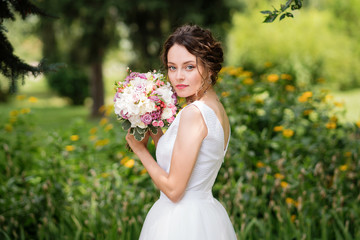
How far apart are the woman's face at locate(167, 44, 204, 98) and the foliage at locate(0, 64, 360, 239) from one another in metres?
1.38

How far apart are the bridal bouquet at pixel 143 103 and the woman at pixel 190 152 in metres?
0.07

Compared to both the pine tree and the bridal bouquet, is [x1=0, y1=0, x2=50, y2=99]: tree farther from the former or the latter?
the bridal bouquet

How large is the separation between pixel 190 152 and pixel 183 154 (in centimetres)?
3

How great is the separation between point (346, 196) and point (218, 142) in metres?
2.02

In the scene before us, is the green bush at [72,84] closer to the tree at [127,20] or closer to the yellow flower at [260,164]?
the tree at [127,20]

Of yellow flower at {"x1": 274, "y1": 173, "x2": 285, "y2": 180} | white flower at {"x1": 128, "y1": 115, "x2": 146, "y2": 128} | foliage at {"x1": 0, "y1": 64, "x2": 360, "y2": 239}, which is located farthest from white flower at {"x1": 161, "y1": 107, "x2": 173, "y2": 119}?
yellow flower at {"x1": 274, "y1": 173, "x2": 285, "y2": 180}

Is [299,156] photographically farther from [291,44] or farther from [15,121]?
[291,44]

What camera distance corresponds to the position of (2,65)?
8.75 feet

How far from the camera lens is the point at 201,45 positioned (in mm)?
1942

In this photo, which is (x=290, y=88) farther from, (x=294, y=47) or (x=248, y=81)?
(x=294, y=47)

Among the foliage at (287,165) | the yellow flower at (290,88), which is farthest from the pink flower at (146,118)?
the yellow flower at (290,88)

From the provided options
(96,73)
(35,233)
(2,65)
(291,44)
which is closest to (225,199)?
(35,233)

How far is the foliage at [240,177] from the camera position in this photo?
3225 millimetres

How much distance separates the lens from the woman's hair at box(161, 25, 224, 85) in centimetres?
194
